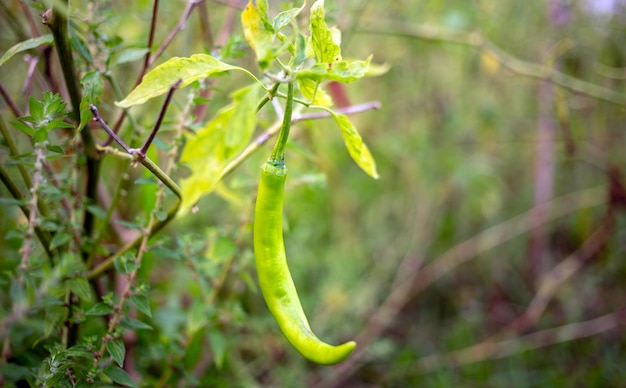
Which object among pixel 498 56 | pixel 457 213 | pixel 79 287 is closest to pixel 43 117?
pixel 79 287

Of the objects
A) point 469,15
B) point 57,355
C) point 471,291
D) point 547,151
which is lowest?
point 471,291

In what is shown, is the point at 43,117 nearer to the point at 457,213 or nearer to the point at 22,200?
the point at 22,200

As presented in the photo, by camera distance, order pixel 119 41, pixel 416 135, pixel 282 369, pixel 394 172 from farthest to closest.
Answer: pixel 394 172 < pixel 416 135 < pixel 282 369 < pixel 119 41

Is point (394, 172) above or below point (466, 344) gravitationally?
above

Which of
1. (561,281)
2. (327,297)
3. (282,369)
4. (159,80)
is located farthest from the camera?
(561,281)

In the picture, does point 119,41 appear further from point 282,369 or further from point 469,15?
point 469,15

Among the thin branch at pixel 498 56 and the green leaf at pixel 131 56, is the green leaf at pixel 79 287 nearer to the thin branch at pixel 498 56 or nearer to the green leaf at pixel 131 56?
the green leaf at pixel 131 56

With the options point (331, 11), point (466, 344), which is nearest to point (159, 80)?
point (331, 11)
